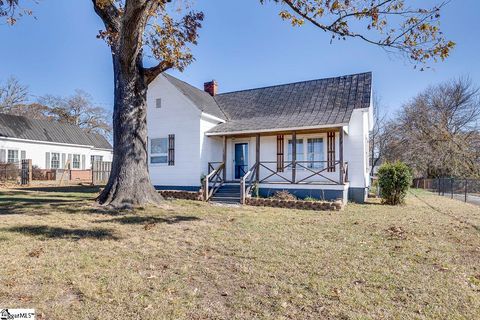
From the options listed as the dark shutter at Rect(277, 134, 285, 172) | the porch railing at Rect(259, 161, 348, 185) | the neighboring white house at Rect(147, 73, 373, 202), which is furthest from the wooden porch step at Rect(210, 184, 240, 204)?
the dark shutter at Rect(277, 134, 285, 172)

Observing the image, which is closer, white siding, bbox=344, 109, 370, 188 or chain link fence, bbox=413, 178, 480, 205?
white siding, bbox=344, 109, 370, 188

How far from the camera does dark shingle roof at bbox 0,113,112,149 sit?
2611 centimetres

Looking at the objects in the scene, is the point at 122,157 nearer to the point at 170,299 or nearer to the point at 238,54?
the point at 170,299

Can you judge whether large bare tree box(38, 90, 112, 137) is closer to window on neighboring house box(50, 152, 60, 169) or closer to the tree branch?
window on neighboring house box(50, 152, 60, 169)

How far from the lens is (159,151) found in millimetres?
16703

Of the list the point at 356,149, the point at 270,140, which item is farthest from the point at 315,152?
the point at 270,140

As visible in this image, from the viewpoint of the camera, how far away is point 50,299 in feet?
11.2

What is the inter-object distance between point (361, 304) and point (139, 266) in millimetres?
3046

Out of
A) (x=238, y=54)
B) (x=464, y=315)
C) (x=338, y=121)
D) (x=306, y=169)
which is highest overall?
(x=238, y=54)

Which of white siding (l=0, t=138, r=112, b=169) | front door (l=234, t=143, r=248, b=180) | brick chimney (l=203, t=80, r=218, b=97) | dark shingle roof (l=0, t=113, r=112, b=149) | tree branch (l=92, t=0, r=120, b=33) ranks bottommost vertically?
front door (l=234, t=143, r=248, b=180)

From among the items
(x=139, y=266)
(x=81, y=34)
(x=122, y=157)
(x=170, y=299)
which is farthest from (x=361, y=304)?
(x=81, y=34)

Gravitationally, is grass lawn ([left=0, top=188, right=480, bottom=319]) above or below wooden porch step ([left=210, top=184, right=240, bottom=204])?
below

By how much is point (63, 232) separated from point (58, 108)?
157 feet

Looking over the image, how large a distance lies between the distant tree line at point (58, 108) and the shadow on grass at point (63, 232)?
43.8 metres
